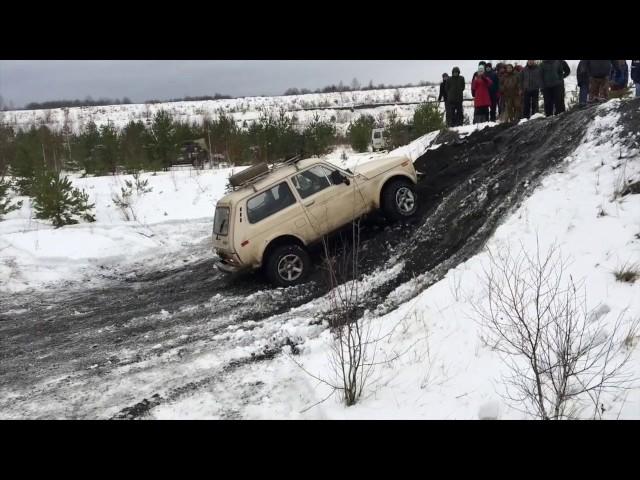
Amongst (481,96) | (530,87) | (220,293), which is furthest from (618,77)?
(220,293)

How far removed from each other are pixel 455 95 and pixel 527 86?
9.29 feet

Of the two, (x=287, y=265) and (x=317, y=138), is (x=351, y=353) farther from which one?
(x=317, y=138)

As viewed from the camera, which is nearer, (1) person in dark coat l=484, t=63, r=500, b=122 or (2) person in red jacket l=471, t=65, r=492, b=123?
(2) person in red jacket l=471, t=65, r=492, b=123

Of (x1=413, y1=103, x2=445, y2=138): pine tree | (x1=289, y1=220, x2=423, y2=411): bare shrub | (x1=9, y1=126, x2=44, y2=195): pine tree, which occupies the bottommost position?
(x1=289, y1=220, x2=423, y2=411): bare shrub

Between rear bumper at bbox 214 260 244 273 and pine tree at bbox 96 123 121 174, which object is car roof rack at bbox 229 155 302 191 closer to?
rear bumper at bbox 214 260 244 273

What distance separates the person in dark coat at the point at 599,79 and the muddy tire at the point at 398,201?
4.99 m

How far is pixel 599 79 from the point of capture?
11.7m

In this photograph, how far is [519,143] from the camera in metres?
10.2

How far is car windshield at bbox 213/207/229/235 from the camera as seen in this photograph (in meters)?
8.52

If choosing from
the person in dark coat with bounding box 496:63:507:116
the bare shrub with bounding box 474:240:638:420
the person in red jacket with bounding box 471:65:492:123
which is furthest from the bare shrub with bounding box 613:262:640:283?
the person in dark coat with bounding box 496:63:507:116
